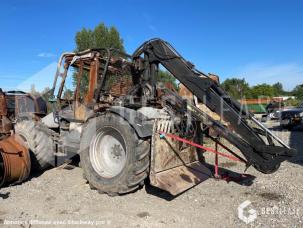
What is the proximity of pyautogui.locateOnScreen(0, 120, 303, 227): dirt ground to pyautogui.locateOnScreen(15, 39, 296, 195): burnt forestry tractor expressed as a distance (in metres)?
0.26

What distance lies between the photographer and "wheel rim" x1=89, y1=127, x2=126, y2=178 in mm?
4941

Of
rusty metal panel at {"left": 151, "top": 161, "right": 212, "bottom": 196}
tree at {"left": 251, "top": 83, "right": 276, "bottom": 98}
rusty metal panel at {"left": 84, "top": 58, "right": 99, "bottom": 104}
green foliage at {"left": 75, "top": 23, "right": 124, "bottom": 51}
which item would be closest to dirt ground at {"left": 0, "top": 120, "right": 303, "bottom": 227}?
rusty metal panel at {"left": 151, "top": 161, "right": 212, "bottom": 196}

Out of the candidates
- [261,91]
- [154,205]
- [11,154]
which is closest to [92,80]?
[11,154]

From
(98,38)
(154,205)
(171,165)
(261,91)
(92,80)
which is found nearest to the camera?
(154,205)

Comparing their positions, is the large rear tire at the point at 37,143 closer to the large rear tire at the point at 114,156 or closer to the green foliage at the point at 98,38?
the large rear tire at the point at 114,156

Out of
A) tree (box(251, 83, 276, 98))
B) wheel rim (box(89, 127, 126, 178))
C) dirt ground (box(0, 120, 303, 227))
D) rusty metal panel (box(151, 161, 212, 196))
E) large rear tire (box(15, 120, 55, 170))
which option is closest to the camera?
dirt ground (box(0, 120, 303, 227))

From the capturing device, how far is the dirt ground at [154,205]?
3.76m

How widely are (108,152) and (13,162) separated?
1724mm

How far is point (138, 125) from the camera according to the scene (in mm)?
4539

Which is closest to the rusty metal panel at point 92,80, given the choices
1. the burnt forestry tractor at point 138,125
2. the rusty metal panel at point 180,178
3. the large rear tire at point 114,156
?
the burnt forestry tractor at point 138,125

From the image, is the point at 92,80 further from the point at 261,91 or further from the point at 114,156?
the point at 261,91

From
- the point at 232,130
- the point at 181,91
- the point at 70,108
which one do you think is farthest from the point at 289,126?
the point at 70,108

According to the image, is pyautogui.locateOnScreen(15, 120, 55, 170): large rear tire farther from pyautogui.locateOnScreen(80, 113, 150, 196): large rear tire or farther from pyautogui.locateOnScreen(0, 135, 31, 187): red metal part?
pyautogui.locateOnScreen(80, 113, 150, 196): large rear tire

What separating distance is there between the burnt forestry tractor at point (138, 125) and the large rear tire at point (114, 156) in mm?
16
